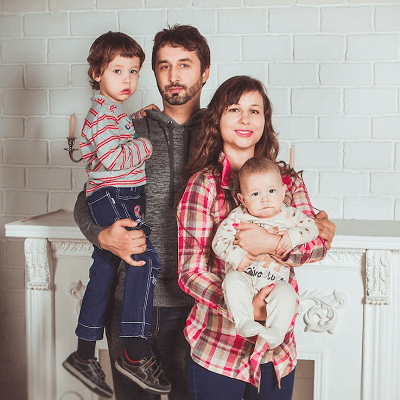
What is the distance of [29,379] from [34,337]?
0.19 metres

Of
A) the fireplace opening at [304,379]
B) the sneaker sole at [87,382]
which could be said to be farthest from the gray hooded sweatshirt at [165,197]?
the fireplace opening at [304,379]

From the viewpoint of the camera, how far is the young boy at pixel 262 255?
1.48 metres

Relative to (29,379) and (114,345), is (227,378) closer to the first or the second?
(114,345)

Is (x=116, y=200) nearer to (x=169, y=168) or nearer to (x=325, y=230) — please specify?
(x=169, y=168)

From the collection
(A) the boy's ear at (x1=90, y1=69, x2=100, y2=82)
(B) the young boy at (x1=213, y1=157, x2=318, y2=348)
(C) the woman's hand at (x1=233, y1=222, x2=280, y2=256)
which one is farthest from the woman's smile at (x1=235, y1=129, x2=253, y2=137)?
(A) the boy's ear at (x1=90, y1=69, x2=100, y2=82)

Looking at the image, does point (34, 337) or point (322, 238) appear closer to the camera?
point (322, 238)

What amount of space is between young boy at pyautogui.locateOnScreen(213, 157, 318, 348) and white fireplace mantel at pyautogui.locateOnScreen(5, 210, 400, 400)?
0.76 m

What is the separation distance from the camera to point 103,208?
1828 millimetres

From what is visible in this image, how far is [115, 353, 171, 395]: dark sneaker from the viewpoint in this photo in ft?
5.84

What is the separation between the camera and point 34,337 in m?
2.58

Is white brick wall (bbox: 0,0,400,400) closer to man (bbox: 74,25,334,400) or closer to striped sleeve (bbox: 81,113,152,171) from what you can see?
man (bbox: 74,25,334,400)

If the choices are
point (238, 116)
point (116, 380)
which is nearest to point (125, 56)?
point (238, 116)

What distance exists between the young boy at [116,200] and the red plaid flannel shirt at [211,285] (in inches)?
7.7

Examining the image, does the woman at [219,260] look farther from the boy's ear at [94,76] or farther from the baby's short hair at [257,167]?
the boy's ear at [94,76]
